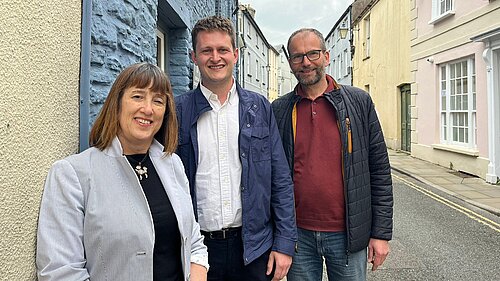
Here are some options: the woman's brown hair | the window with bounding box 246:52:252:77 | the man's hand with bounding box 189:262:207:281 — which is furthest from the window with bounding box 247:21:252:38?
the man's hand with bounding box 189:262:207:281

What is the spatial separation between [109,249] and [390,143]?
15.8 metres

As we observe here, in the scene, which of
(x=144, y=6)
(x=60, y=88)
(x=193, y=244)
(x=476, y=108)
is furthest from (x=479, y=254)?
(x=476, y=108)

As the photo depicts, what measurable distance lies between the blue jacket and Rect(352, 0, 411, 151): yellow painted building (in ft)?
42.1

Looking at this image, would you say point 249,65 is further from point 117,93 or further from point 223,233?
point 117,93

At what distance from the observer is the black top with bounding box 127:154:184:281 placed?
1.51 metres

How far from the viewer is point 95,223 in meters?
1.32

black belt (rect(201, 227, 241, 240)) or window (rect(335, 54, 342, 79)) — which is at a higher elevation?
window (rect(335, 54, 342, 79))

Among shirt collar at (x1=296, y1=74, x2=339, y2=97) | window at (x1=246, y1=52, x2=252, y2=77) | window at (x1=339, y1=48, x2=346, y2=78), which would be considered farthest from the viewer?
window at (x1=339, y1=48, x2=346, y2=78)

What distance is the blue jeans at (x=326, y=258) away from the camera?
2.32 m

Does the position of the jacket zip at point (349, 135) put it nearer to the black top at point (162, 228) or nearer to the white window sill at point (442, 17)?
the black top at point (162, 228)

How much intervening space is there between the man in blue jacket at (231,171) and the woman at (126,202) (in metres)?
0.30

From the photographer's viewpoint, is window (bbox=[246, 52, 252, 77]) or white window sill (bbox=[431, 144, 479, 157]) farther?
window (bbox=[246, 52, 252, 77])


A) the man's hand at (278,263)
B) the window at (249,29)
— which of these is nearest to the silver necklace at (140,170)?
the man's hand at (278,263)

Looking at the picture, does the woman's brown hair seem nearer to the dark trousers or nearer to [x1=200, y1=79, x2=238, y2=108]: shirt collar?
[x1=200, y1=79, x2=238, y2=108]: shirt collar
